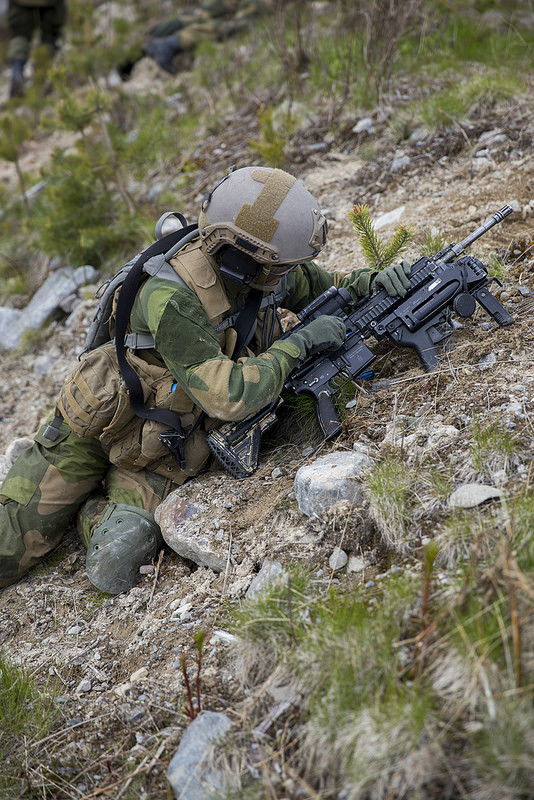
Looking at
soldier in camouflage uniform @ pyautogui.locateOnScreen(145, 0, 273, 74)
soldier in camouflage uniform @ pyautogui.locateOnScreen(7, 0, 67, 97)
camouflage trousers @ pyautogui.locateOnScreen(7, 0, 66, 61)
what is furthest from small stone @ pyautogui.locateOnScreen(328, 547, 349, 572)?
camouflage trousers @ pyautogui.locateOnScreen(7, 0, 66, 61)

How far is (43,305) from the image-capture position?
668 cm

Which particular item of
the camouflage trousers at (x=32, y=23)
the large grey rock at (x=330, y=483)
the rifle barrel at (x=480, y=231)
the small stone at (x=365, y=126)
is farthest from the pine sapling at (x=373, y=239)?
the camouflage trousers at (x=32, y=23)

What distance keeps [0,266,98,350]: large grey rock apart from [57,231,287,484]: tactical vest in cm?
296

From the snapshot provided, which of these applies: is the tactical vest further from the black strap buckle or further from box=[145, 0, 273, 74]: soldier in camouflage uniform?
box=[145, 0, 273, 74]: soldier in camouflage uniform

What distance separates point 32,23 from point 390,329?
11.9 m

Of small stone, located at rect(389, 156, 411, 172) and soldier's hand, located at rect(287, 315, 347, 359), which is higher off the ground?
soldier's hand, located at rect(287, 315, 347, 359)

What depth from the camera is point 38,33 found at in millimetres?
12930

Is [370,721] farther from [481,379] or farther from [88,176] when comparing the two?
[88,176]

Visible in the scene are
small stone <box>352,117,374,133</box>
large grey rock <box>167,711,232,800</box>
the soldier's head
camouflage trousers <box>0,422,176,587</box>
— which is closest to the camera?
large grey rock <box>167,711,232,800</box>

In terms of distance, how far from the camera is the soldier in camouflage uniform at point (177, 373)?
10.7 ft

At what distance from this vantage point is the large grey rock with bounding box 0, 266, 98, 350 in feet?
21.7

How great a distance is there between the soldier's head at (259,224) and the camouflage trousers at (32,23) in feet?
34.4

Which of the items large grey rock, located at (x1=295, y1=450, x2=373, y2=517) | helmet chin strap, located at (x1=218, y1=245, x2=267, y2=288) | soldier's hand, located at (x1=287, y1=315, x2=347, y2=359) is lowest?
large grey rock, located at (x1=295, y1=450, x2=373, y2=517)

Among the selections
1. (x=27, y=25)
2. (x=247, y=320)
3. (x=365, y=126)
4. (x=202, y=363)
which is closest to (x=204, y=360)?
(x=202, y=363)
